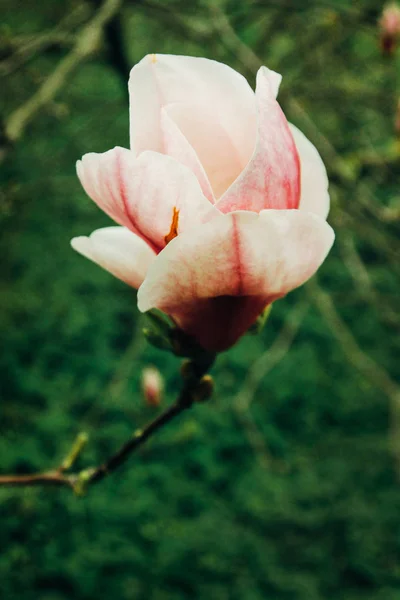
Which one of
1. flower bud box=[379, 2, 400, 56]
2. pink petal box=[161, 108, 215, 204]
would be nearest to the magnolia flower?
pink petal box=[161, 108, 215, 204]

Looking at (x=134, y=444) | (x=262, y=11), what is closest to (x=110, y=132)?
(x=262, y=11)

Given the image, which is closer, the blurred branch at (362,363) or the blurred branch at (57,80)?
the blurred branch at (57,80)

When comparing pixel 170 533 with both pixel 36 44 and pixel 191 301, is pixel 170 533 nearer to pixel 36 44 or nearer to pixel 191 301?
pixel 36 44

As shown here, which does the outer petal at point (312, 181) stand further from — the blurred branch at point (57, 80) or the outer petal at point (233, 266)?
the blurred branch at point (57, 80)

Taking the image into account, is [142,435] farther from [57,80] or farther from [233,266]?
[57,80]

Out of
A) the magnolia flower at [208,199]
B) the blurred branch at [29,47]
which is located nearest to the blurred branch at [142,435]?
the magnolia flower at [208,199]

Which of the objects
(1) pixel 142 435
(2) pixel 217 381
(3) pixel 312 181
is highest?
(3) pixel 312 181

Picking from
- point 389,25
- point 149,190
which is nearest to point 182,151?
point 149,190
